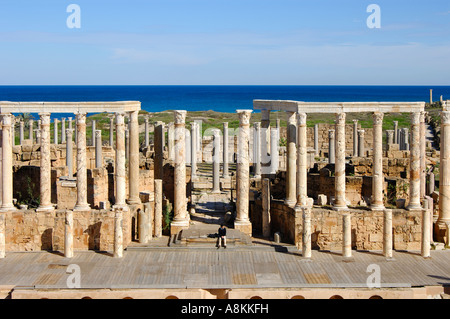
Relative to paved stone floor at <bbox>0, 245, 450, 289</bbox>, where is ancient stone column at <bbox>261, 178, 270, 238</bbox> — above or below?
above

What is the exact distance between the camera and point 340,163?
24.7 meters

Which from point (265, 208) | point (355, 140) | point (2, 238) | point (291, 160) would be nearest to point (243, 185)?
point (265, 208)

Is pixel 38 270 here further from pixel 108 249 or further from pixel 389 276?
pixel 389 276

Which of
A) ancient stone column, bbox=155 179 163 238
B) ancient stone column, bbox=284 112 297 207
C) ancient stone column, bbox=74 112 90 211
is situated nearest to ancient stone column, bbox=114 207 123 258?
ancient stone column, bbox=74 112 90 211

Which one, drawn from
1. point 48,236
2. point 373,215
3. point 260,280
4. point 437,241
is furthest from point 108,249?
point 437,241

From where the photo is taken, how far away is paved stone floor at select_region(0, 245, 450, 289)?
2030 centimetres

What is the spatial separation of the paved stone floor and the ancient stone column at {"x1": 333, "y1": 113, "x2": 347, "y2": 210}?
197 cm

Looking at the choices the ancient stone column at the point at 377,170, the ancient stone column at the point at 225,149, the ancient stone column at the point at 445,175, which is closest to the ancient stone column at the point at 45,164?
the ancient stone column at the point at 377,170

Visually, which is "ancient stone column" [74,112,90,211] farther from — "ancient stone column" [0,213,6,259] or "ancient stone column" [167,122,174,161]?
"ancient stone column" [167,122,174,161]

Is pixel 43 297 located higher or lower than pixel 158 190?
lower

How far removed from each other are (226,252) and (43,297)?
256 inches

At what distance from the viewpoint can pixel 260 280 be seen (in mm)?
20516
